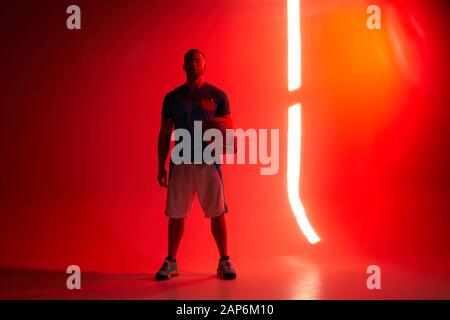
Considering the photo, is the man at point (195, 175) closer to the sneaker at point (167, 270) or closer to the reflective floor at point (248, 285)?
the sneaker at point (167, 270)

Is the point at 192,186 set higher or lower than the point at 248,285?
higher

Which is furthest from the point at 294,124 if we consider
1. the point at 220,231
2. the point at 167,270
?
the point at 167,270

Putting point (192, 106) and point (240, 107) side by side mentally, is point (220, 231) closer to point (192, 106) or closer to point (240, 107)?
point (192, 106)

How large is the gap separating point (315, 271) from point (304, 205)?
0.89m

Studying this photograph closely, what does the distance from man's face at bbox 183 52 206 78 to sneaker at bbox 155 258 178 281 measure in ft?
3.78

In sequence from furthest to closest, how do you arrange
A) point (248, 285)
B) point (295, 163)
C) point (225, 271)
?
point (295, 163), point (225, 271), point (248, 285)

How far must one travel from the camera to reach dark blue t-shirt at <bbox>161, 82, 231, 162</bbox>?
9.98 feet

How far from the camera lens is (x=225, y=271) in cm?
299

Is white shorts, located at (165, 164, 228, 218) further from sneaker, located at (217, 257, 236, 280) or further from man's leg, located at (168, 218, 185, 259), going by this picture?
sneaker, located at (217, 257, 236, 280)

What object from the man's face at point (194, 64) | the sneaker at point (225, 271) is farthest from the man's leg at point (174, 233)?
the man's face at point (194, 64)

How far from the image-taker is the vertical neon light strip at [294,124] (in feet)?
12.0

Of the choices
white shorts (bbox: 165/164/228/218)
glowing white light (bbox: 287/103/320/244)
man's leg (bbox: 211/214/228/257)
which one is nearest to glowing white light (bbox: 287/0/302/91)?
glowing white light (bbox: 287/103/320/244)

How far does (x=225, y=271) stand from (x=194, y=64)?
1.26 m

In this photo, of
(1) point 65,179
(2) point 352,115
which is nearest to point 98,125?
(1) point 65,179
